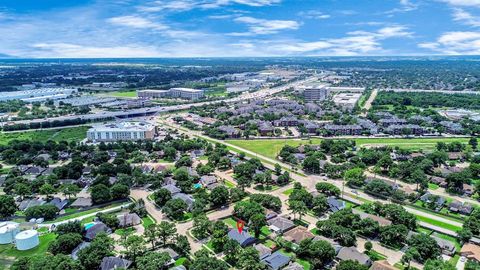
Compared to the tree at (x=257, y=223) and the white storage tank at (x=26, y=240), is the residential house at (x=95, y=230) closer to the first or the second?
the white storage tank at (x=26, y=240)

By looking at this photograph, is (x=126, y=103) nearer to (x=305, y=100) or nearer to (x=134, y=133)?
(x=134, y=133)

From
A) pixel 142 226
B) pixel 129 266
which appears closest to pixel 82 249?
pixel 129 266

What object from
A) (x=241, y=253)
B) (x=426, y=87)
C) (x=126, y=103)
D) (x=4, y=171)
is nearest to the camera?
(x=241, y=253)

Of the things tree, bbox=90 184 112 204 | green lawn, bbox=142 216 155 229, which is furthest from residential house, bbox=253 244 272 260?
tree, bbox=90 184 112 204

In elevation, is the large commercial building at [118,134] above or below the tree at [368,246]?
above

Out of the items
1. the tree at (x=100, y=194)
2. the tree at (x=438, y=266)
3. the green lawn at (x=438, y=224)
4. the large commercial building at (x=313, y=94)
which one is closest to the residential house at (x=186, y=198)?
the tree at (x=100, y=194)

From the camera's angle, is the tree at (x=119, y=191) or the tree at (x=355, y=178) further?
the tree at (x=355, y=178)

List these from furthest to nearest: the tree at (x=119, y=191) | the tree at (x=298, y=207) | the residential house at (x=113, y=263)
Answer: the tree at (x=119, y=191) → the tree at (x=298, y=207) → the residential house at (x=113, y=263)

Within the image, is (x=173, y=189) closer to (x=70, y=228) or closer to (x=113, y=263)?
(x=70, y=228)
